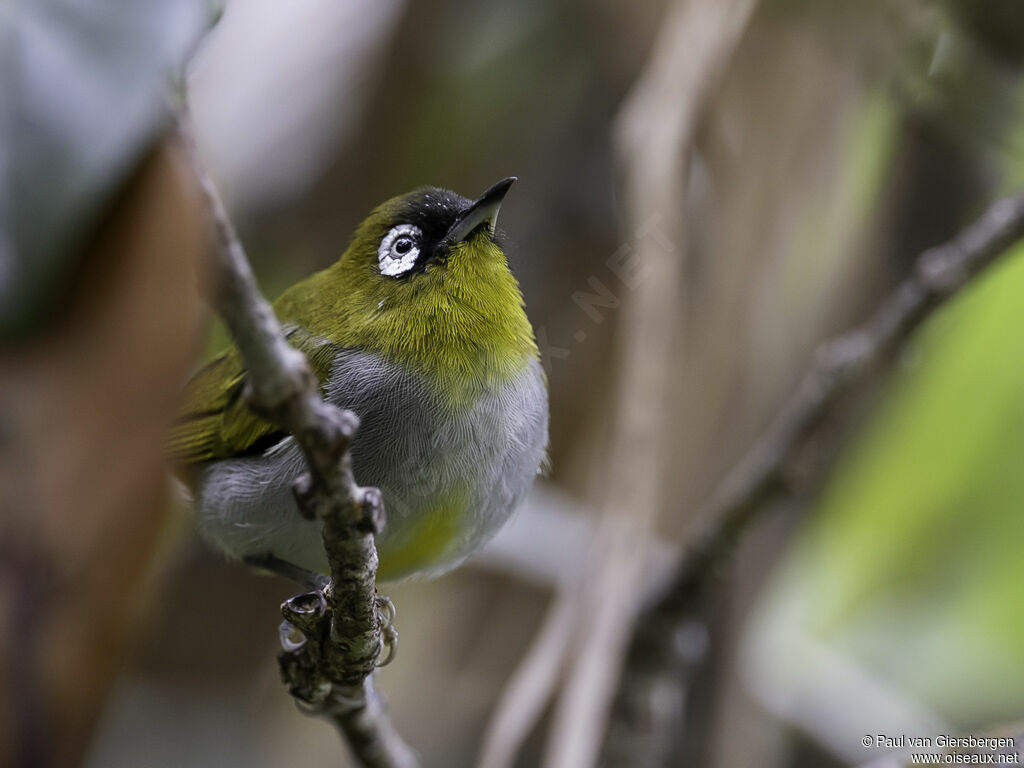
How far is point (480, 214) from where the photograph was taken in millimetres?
2289

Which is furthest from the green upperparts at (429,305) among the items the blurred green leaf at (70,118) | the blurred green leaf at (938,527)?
the blurred green leaf at (938,527)

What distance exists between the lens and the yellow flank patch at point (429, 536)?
7.32 ft

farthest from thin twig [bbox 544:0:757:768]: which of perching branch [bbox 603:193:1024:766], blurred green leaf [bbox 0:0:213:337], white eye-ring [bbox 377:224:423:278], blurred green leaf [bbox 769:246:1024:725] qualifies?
blurred green leaf [bbox 0:0:213:337]

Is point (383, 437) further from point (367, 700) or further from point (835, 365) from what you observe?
point (835, 365)

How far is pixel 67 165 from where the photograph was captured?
76.8 inches

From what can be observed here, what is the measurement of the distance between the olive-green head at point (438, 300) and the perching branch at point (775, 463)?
109 centimetres

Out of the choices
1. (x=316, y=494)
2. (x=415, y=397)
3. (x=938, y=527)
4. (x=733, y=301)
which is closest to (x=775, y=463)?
(x=733, y=301)

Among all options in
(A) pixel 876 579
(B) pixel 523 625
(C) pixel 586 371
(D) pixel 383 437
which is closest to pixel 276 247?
(C) pixel 586 371

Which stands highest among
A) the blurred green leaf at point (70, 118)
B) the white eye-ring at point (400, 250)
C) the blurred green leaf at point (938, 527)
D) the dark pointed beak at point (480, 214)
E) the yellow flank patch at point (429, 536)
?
the blurred green leaf at point (70, 118)

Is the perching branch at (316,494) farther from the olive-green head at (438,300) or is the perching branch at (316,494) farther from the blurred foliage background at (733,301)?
the blurred foliage background at (733,301)

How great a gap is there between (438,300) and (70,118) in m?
0.85

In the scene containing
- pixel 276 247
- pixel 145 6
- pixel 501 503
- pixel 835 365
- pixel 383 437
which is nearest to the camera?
pixel 145 6

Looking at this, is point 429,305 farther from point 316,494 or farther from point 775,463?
point 775,463

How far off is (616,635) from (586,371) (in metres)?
1.02
